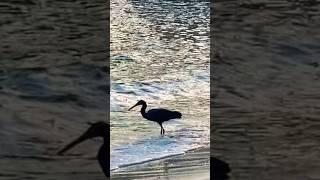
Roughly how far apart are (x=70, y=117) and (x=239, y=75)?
748mm

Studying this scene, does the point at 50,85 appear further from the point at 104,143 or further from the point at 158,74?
the point at 158,74

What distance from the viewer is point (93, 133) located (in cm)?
297

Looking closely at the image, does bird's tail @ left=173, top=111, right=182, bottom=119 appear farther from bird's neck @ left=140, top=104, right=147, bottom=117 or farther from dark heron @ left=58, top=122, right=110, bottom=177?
dark heron @ left=58, top=122, right=110, bottom=177

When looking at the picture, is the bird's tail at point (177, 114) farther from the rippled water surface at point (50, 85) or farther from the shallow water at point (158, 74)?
the rippled water surface at point (50, 85)

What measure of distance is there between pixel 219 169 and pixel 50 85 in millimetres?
809

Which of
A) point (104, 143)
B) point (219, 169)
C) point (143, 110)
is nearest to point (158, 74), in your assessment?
point (143, 110)

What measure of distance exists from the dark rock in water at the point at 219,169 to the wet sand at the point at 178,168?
0.9 inches

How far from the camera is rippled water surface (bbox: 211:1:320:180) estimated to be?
3.06 meters

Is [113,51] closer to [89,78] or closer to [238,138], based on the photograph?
[89,78]

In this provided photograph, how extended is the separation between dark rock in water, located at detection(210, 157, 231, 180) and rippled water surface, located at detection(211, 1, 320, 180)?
0.11 ft

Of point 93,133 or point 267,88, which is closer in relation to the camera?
point 93,133

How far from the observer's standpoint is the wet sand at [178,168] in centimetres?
305

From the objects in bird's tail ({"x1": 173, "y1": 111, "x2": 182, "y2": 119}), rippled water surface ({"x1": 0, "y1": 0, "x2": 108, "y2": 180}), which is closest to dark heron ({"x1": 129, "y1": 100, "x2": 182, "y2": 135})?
bird's tail ({"x1": 173, "y1": 111, "x2": 182, "y2": 119})

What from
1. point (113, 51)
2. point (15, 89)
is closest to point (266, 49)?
point (113, 51)
